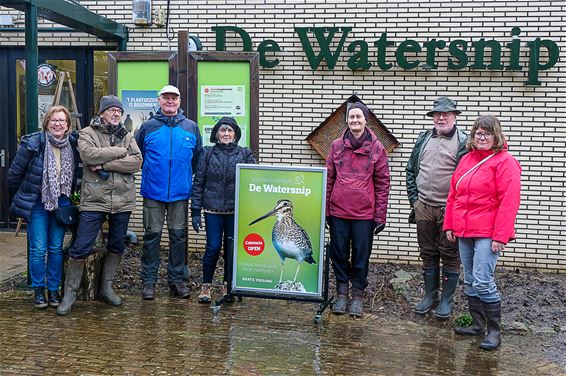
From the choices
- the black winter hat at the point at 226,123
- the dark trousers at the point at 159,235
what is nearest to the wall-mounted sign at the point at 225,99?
the black winter hat at the point at 226,123

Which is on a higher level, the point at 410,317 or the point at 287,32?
the point at 287,32

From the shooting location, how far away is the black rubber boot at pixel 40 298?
6479 millimetres

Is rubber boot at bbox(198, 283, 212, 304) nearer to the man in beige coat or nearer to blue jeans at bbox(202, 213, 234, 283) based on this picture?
blue jeans at bbox(202, 213, 234, 283)

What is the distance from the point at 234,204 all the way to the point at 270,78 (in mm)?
2854

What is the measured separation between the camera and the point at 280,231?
20.7ft

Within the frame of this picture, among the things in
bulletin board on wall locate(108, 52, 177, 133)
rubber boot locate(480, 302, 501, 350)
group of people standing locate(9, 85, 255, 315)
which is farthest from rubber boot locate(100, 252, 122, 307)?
rubber boot locate(480, 302, 501, 350)

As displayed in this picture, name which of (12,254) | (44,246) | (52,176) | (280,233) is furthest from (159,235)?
(12,254)

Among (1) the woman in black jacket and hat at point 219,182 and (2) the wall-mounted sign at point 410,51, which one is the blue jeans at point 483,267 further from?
(2) the wall-mounted sign at point 410,51

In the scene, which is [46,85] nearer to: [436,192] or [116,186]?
[116,186]

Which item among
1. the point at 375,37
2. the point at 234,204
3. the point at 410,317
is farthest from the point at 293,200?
the point at 375,37

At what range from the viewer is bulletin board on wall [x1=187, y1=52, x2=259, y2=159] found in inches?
288

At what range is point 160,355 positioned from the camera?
17.5 ft

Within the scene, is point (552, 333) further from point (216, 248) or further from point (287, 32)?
point (287, 32)

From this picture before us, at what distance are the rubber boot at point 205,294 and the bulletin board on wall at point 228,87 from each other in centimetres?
148
